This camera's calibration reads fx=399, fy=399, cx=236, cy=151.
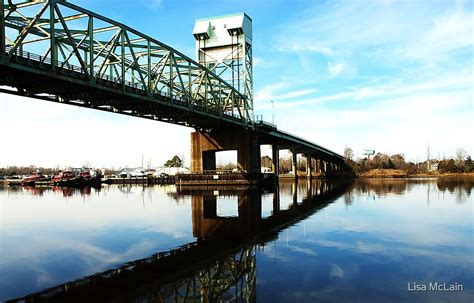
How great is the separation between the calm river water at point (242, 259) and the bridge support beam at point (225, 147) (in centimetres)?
4598

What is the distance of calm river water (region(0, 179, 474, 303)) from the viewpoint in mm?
12883

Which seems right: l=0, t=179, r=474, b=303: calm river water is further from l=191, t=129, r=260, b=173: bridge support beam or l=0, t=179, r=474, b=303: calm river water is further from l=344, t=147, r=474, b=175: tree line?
l=344, t=147, r=474, b=175: tree line

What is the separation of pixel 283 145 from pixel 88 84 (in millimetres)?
91399

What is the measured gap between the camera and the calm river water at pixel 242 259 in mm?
12883

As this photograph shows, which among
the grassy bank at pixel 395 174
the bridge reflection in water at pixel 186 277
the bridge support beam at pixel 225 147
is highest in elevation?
the bridge support beam at pixel 225 147

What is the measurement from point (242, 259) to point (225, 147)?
61857mm

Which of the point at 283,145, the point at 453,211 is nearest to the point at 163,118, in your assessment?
the point at 453,211

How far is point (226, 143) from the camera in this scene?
78.9m

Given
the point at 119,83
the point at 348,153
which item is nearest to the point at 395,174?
the point at 348,153

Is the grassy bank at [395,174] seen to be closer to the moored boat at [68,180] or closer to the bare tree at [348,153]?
the bare tree at [348,153]

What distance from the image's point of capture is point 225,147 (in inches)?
3105

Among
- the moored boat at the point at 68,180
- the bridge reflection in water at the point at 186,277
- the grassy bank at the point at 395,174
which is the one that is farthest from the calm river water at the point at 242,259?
the grassy bank at the point at 395,174

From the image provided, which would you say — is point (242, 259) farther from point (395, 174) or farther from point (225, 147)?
point (395, 174)

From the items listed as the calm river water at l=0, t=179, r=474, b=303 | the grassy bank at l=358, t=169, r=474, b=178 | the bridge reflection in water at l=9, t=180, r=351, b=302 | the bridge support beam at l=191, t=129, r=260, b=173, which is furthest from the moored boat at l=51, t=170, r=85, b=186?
the grassy bank at l=358, t=169, r=474, b=178
